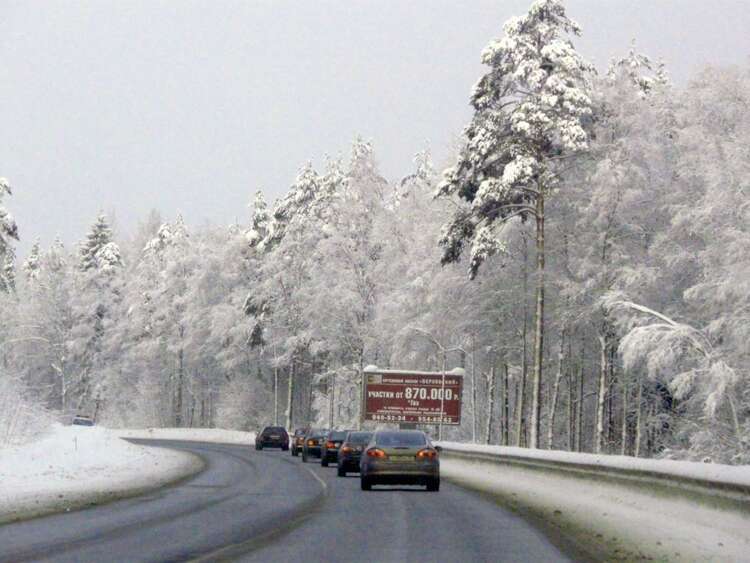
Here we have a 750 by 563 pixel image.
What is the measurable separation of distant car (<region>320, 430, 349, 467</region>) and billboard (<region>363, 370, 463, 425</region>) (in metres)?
→ 13.6

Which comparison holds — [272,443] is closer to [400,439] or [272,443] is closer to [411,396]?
[411,396]

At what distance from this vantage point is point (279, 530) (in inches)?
723

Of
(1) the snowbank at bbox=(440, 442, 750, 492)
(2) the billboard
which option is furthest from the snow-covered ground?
(2) the billboard

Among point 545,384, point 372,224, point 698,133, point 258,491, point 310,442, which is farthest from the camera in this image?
point 372,224

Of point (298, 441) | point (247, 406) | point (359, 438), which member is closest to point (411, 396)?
point (298, 441)

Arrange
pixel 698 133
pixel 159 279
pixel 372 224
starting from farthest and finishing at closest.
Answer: pixel 159 279 → pixel 372 224 → pixel 698 133

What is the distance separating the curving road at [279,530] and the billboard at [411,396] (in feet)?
109

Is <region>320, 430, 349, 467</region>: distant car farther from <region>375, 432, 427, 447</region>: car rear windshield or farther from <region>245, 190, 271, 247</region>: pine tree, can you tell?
<region>245, 190, 271, 247</region>: pine tree

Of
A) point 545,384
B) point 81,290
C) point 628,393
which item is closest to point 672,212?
point 628,393

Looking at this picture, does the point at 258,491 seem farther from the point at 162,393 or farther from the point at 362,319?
the point at 162,393

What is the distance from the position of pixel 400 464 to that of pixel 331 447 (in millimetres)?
18014

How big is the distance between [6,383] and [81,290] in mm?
81949

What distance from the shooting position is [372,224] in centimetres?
7762

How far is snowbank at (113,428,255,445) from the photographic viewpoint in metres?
89.8
